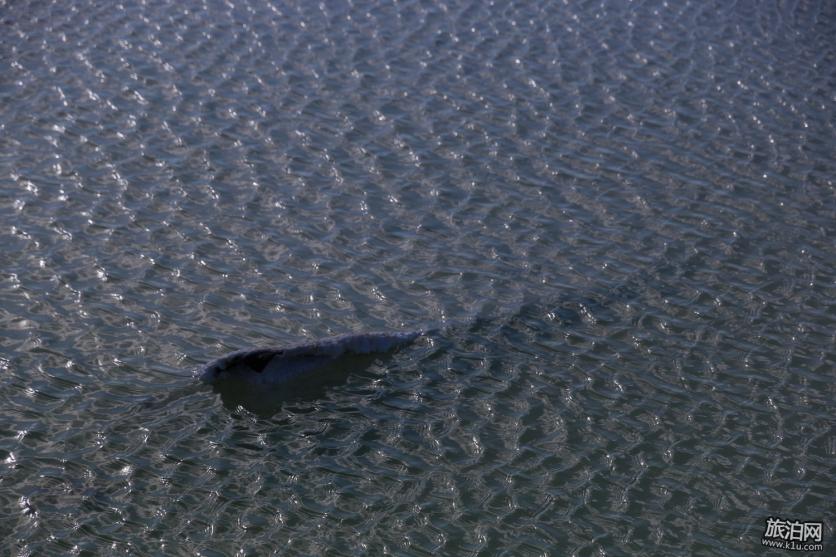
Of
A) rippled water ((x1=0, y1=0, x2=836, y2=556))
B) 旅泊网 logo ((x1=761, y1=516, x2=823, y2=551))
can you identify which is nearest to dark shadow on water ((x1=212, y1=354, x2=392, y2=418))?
rippled water ((x1=0, y1=0, x2=836, y2=556))

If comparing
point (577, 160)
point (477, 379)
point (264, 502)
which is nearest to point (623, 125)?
point (577, 160)

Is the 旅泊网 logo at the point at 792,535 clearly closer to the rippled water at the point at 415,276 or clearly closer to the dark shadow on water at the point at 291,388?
the rippled water at the point at 415,276

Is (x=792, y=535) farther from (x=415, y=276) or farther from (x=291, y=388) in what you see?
(x=415, y=276)

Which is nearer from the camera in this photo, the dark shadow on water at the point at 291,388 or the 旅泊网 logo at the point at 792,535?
the 旅泊网 logo at the point at 792,535

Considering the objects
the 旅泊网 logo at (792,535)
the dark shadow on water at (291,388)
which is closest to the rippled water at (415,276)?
the dark shadow on water at (291,388)

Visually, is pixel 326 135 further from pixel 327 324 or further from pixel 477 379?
pixel 477 379
